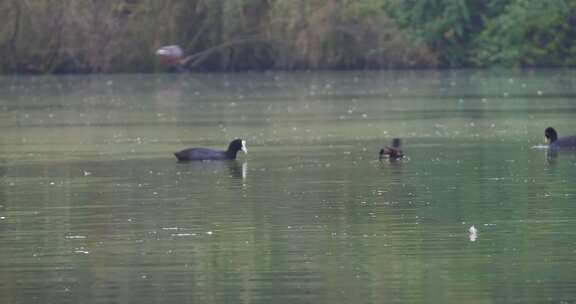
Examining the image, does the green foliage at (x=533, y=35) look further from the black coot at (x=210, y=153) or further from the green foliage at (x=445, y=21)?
the black coot at (x=210, y=153)

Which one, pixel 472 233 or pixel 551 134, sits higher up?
pixel 551 134

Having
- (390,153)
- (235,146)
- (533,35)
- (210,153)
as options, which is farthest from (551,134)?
(533,35)

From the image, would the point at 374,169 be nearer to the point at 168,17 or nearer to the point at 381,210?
the point at 381,210

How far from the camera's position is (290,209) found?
669 inches

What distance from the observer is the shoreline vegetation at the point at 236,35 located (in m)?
61.7

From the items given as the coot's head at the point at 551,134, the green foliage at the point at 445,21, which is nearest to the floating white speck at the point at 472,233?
the coot's head at the point at 551,134

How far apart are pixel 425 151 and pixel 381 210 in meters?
8.44

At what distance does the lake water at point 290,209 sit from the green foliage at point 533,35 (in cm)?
3044

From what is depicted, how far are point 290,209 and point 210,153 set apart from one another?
7.19 metres

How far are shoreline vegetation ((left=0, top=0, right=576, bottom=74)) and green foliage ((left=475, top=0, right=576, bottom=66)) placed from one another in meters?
0.04

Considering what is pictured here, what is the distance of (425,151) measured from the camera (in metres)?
25.1

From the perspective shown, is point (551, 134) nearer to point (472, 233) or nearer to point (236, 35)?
point (472, 233)

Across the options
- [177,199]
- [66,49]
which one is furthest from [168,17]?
[177,199]

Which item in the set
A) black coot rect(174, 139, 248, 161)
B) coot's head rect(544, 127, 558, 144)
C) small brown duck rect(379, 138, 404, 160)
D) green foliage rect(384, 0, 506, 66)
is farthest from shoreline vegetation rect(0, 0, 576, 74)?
small brown duck rect(379, 138, 404, 160)
